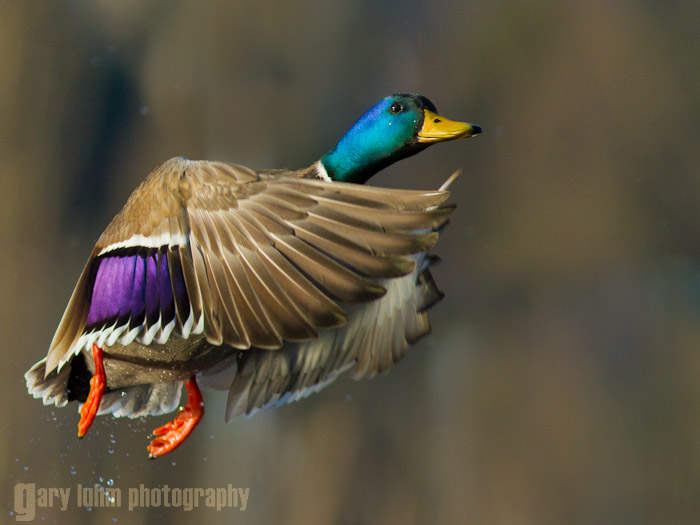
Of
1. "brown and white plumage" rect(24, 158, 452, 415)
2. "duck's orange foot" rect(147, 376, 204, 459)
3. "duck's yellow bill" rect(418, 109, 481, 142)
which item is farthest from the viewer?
"duck's orange foot" rect(147, 376, 204, 459)

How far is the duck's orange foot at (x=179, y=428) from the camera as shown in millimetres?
1708

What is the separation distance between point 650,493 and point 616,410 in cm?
41

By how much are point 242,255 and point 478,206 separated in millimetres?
2780

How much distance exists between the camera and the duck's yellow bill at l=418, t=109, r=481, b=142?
1567mm

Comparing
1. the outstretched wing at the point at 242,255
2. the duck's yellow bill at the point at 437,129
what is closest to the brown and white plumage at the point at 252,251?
the outstretched wing at the point at 242,255

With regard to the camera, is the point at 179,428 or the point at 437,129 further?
the point at 179,428

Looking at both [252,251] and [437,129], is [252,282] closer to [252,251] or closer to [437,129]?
[252,251]

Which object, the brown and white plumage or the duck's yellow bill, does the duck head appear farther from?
the brown and white plumage

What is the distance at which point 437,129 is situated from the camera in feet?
5.27

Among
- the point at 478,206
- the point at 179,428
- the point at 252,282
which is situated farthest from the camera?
the point at 478,206

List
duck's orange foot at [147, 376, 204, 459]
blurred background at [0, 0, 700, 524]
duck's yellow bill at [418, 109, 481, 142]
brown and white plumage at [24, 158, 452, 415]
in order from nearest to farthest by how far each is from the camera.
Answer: brown and white plumage at [24, 158, 452, 415], duck's yellow bill at [418, 109, 481, 142], duck's orange foot at [147, 376, 204, 459], blurred background at [0, 0, 700, 524]

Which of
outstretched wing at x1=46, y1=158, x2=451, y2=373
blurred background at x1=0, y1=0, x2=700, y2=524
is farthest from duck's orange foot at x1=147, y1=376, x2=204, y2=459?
blurred background at x1=0, y1=0, x2=700, y2=524

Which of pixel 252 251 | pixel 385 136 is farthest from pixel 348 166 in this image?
pixel 252 251

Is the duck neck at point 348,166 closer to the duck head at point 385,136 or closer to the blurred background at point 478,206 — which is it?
the duck head at point 385,136
